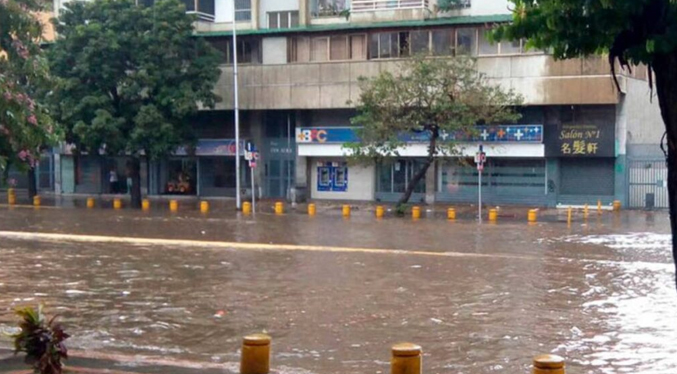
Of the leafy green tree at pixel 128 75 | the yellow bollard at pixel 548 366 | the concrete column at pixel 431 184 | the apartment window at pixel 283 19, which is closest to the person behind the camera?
the yellow bollard at pixel 548 366

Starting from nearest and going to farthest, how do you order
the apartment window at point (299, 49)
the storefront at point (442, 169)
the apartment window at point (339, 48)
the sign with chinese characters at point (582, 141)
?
the sign with chinese characters at point (582, 141) → the storefront at point (442, 169) → the apartment window at point (339, 48) → the apartment window at point (299, 49)

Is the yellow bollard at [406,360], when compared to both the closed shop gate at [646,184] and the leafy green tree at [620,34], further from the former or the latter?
the closed shop gate at [646,184]

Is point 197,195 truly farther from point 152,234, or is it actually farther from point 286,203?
point 152,234

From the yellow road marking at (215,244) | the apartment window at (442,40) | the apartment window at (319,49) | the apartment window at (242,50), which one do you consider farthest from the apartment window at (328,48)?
the yellow road marking at (215,244)

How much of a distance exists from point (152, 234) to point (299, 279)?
37.5 feet

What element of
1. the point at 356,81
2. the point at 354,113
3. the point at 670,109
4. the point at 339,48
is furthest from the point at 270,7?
the point at 670,109

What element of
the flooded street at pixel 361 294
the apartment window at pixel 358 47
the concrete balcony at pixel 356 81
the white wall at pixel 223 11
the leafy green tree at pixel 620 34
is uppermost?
the white wall at pixel 223 11

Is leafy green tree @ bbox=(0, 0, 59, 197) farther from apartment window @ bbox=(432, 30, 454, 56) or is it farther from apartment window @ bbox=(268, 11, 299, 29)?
apartment window @ bbox=(268, 11, 299, 29)

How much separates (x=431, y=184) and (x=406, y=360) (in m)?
33.3

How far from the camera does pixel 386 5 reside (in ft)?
135

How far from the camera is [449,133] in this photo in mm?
36031

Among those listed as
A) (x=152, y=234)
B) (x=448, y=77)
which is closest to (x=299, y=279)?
(x=152, y=234)

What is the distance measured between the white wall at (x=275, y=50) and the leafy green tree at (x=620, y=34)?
37063mm

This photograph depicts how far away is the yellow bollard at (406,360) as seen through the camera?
864 centimetres
